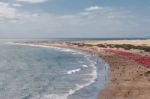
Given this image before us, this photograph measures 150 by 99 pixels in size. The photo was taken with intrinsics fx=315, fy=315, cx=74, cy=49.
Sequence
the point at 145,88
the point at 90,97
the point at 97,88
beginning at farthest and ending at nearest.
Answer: the point at 97,88 < the point at 145,88 < the point at 90,97

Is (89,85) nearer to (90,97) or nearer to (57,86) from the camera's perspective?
(57,86)

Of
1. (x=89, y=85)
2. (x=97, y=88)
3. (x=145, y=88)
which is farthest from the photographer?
(x=89, y=85)

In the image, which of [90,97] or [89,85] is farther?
[89,85]

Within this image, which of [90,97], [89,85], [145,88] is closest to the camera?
[90,97]

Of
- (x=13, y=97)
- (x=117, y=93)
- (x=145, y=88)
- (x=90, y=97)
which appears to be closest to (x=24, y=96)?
(x=13, y=97)

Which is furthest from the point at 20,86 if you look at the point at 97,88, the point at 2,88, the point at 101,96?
the point at 101,96

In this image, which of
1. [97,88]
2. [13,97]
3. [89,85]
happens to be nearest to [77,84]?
[89,85]

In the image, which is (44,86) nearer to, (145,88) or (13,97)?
(13,97)

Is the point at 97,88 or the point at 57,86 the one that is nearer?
the point at 97,88
